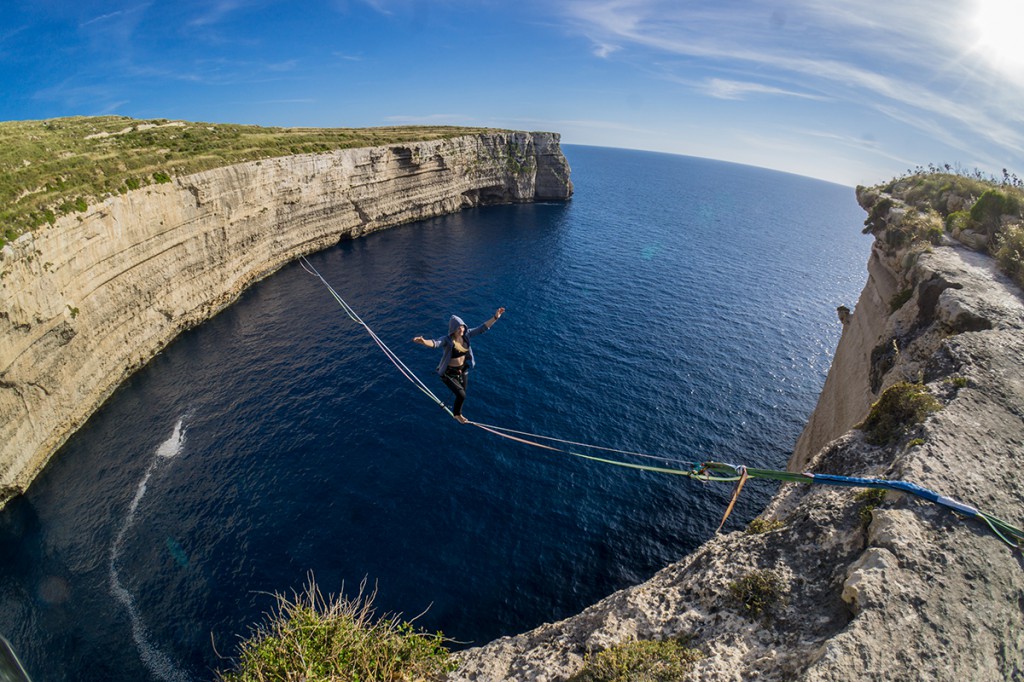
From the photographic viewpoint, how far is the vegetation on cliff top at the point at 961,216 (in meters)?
20.0

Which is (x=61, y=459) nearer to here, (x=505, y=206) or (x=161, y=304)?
(x=161, y=304)

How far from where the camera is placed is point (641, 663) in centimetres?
970

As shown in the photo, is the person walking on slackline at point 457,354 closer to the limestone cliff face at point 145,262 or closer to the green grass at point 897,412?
the green grass at point 897,412

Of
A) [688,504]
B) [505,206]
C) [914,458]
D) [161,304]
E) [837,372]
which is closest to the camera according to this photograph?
[914,458]

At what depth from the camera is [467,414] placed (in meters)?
32.7

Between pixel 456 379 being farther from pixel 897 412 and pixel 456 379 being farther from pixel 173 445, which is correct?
pixel 173 445

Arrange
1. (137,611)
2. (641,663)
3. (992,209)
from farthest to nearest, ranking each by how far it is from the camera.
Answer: (992,209)
(137,611)
(641,663)

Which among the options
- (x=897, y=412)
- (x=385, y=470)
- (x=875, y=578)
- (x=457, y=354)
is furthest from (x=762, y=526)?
(x=385, y=470)

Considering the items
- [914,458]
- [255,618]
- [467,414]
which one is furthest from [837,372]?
[255,618]

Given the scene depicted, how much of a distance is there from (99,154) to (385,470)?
1749 inches

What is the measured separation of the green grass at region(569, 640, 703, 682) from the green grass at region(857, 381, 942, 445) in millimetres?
8166

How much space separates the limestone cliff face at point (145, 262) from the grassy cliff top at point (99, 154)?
121 centimetres

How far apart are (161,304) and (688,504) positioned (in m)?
46.7

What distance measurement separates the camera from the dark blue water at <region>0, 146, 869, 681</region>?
21062 millimetres
